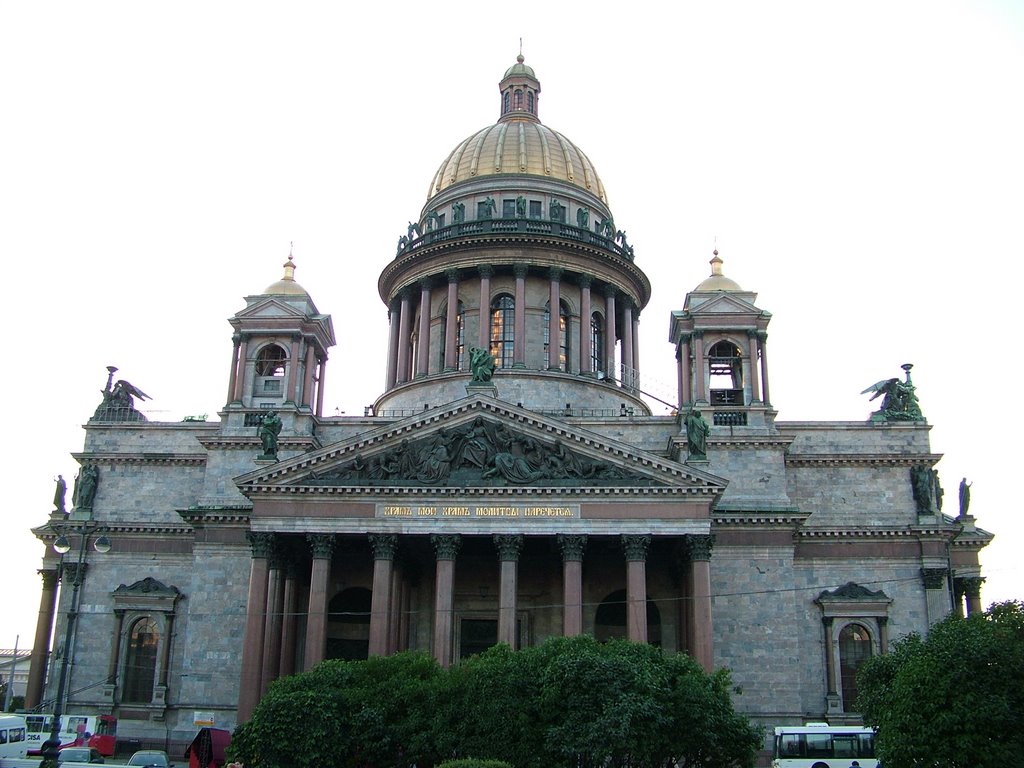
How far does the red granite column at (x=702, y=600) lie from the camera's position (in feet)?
129

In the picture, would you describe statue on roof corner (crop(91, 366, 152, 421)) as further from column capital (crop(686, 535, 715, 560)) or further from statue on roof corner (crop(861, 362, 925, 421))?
statue on roof corner (crop(861, 362, 925, 421))

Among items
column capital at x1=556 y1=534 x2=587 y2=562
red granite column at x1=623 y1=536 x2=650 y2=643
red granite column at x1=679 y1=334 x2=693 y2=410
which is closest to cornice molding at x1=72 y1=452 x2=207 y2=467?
column capital at x1=556 y1=534 x2=587 y2=562

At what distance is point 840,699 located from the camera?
43.8 metres

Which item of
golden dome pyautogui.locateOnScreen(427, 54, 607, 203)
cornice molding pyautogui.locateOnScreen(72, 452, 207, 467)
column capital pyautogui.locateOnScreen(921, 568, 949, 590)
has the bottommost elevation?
column capital pyautogui.locateOnScreen(921, 568, 949, 590)

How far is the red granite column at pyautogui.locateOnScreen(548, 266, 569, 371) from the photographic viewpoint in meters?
56.2

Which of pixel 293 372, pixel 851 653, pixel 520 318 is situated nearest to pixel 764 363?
pixel 851 653

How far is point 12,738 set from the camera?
39469mm

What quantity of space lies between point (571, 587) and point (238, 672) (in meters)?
14.6

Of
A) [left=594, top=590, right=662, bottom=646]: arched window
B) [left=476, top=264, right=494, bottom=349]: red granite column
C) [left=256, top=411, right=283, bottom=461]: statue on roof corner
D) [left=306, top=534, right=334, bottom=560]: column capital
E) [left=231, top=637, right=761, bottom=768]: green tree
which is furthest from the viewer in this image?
[left=476, top=264, right=494, bottom=349]: red granite column

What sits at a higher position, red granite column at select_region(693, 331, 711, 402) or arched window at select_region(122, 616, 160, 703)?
red granite column at select_region(693, 331, 711, 402)

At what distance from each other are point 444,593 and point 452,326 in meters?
19.8

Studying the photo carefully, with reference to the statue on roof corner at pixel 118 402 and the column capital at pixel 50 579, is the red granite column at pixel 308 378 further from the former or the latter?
the column capital at pixel 50 579

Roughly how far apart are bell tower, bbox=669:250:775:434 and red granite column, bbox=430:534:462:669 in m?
13.4

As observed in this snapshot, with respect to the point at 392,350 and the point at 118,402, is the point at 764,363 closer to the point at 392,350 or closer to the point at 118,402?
the point at 392,350
